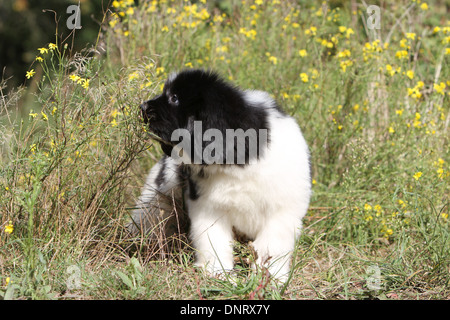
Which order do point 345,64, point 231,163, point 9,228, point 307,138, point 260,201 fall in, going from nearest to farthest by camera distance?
point 9,228 → point 231,163 → point 260,201 → point 345,64 → point 307,138

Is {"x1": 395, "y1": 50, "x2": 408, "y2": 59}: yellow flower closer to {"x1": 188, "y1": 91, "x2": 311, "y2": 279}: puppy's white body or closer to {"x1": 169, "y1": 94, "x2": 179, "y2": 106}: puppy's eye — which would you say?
{"x1": 188, "y1": 91, "x2": 311, "y2": 279}: puppy's white body

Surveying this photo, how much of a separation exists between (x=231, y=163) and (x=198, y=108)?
35cm

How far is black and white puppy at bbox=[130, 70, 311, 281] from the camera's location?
2.88 metres

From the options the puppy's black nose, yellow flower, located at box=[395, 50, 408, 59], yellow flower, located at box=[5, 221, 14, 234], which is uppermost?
yellow flower, located at box=[395, 50, 408, 59]

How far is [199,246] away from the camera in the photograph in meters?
3.19

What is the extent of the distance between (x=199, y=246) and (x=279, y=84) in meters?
1.91

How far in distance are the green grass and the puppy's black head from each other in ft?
0.60

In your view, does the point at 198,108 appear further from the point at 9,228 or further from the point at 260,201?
the point at 9,228

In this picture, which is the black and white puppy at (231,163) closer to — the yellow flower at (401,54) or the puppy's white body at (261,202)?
the puppy's white body at (261,202)

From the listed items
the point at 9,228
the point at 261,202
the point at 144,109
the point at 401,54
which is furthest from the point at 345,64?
the point at 9,228

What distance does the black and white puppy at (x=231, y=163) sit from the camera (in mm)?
2885

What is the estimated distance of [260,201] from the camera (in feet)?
9.87

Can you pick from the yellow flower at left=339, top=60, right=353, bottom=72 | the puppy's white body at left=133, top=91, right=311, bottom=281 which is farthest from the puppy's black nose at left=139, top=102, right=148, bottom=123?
the yellow flower at left=339, top=60, right=353, bottom=72

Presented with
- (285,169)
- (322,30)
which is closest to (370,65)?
(322,30)
